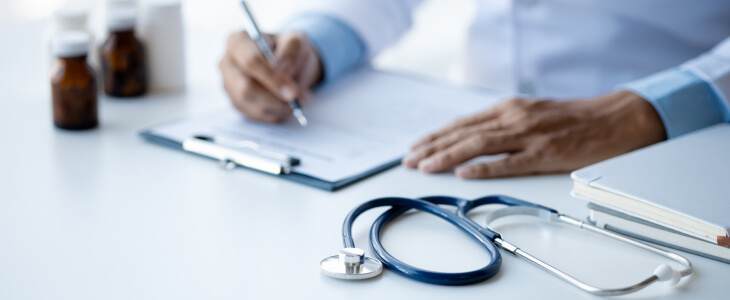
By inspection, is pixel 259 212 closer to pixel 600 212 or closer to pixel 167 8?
pixel 600 212

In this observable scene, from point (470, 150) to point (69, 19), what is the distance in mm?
685

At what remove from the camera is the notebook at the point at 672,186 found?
652mm

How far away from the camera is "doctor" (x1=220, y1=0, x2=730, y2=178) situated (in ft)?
2.99

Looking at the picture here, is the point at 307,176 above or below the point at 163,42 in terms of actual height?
below

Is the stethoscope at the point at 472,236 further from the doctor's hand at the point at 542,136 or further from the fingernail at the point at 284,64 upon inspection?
the fingernail at the point at 284,64

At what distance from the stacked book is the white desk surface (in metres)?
0.03

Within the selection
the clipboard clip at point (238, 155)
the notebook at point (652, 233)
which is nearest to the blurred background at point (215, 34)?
the clipboard clip at point (238, 155)

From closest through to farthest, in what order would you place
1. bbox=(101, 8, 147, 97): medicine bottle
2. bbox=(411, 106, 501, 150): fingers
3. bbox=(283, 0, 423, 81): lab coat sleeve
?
bbox=(411, 106, 501, 150): fingers
bbox=(101, 8, 147, 97): medicine bottle
bbox=(283, 0, 423, 81): lab coat sleeve

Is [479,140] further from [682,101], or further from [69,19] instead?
[69,19]

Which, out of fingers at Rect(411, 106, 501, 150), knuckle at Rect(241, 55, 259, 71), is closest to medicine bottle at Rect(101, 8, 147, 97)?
knuckle at Rect(241, 55, 259, 71)

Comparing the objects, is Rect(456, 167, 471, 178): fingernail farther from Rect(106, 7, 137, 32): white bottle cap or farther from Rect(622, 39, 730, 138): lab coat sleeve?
Rect(106, 7, 137, 32): white bottle cap

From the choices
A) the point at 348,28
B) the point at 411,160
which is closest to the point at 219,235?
the point at 411,160

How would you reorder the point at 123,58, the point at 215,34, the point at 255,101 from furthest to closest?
1. the point at 215,34
2. the point at 123,58
3. the point at 255,101

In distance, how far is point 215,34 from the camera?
5.55 ft
